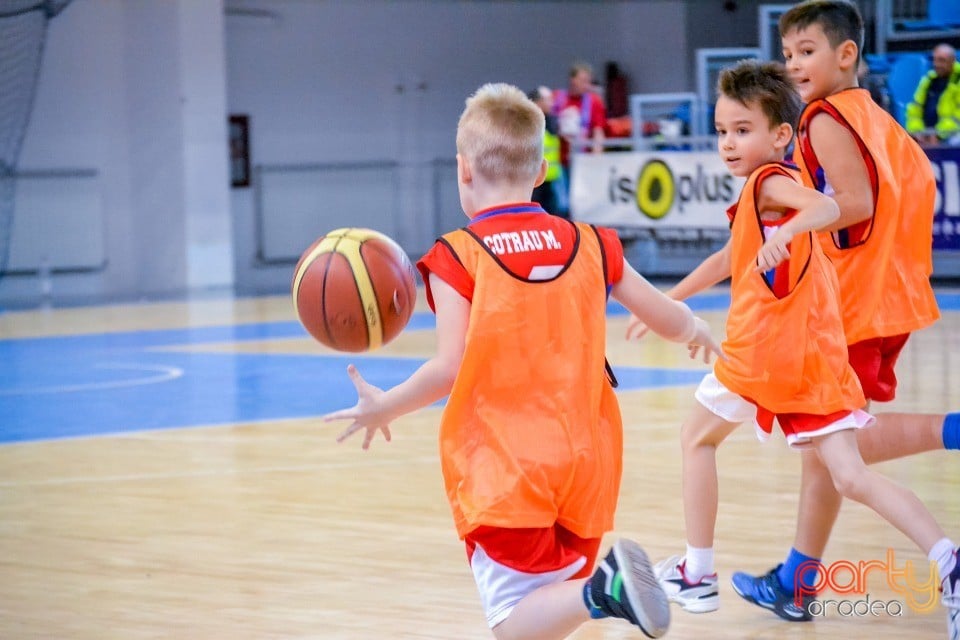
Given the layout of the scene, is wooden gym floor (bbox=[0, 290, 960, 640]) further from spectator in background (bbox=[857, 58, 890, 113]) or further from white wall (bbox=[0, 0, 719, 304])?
white wall (bbox=[0, 0, 719, 304])

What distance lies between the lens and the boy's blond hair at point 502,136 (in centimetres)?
326

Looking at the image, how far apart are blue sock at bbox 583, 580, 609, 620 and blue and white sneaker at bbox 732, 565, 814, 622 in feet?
4.36

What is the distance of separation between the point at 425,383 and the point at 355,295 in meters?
0.70

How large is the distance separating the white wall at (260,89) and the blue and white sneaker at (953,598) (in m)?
17.1

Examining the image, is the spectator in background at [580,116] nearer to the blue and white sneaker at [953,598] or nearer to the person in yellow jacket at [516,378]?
the blue and white sneaker at [953,598]

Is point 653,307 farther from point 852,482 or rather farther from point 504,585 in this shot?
point 852,482

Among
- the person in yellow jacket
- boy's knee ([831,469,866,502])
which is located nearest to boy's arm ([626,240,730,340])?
boy's knee ([831,469,866,502])

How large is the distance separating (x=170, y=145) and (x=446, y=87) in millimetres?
5464

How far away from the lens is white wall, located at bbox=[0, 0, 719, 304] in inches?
800

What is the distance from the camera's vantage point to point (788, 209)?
4.05m

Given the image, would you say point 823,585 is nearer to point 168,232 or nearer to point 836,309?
point 836,309

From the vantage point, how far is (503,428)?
3275 mm

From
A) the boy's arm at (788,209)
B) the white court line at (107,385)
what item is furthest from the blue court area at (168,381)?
the boy's arm at (788,209)

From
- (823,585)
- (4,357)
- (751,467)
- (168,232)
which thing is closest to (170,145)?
(168,232)
